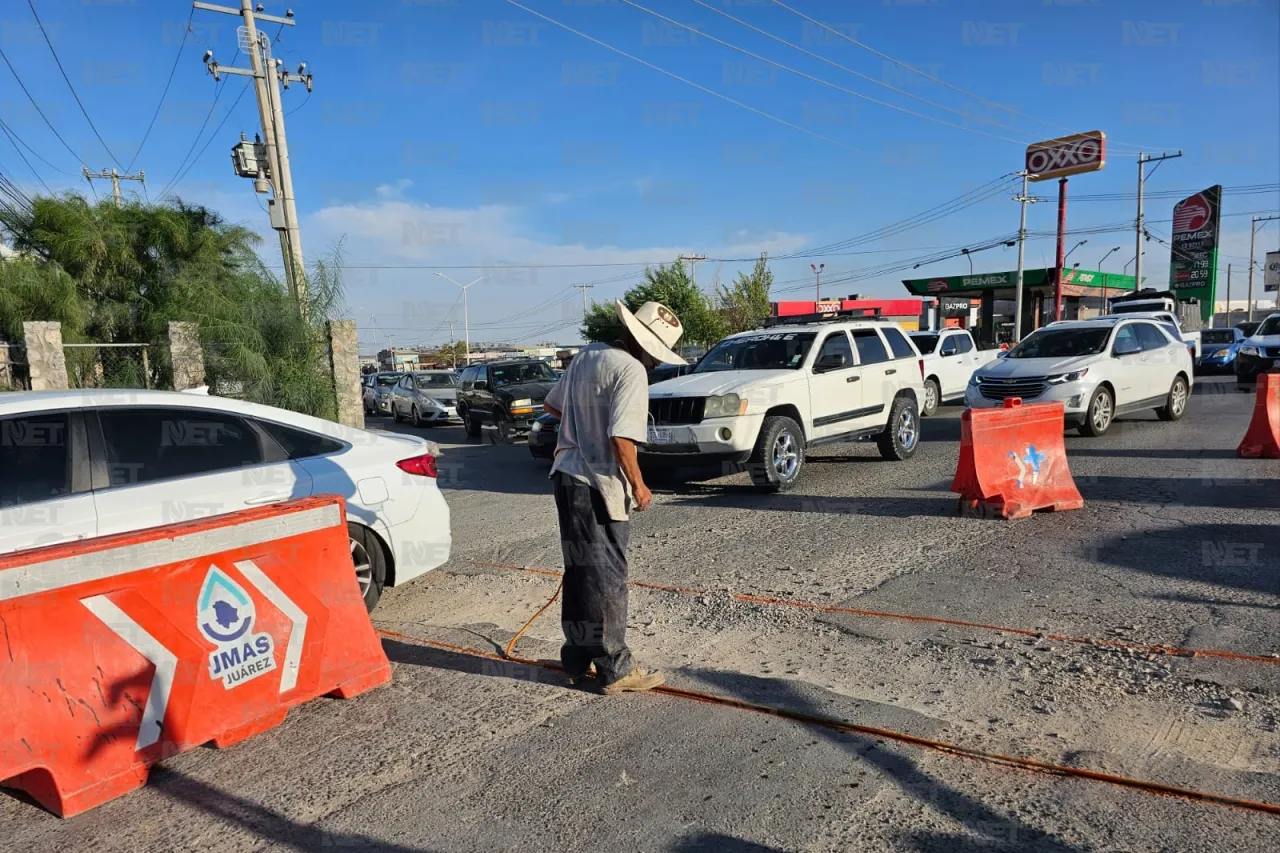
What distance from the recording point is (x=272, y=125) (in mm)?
16719

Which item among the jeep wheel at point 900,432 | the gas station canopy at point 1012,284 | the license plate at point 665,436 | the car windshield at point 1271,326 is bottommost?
the jeep wheel at point 900,432

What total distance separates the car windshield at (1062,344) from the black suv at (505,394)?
824 cm

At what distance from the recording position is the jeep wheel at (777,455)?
8180 mm

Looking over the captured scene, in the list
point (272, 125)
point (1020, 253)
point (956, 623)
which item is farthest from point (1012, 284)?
point (956, 623)

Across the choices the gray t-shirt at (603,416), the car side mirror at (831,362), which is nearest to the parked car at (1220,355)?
the car side mirror at (831,362)

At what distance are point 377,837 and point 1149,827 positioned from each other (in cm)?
266

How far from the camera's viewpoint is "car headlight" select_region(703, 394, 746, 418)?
798 cm

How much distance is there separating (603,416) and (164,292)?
16.1 metres

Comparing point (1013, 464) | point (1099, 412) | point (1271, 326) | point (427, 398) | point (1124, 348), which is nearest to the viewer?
point (1013, 464)

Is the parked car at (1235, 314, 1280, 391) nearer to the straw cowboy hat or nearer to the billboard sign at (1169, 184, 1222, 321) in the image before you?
the straw cowboy hat

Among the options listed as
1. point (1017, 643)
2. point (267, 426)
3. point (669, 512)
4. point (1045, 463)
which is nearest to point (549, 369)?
point (669, 512)

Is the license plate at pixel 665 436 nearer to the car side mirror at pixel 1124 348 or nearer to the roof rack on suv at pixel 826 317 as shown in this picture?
the roof rack on suv at pixel 826 317

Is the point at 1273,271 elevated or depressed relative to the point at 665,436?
elevated

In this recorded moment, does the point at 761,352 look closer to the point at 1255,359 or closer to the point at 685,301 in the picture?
the point at 1255,359
